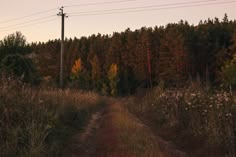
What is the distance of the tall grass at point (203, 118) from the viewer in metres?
11.3

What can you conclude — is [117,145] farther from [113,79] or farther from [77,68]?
[77,68]

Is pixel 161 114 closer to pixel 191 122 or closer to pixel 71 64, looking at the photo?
pixel 191 122

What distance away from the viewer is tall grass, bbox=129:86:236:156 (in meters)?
11.3

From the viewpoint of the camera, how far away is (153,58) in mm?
78438

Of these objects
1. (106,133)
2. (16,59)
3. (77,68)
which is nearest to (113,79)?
Answer: (77,68)

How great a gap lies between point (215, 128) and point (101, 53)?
85964 millimetres

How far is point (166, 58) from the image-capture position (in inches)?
2901

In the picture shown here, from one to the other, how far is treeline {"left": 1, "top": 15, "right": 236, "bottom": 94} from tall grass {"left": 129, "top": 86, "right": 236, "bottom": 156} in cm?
4153

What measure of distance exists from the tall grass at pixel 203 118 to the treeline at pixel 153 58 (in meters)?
41.5

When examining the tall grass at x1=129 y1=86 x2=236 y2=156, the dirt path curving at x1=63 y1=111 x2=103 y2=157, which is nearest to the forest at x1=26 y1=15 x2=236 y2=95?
the tall grass at x1=129 y1=86 x2=236 y2=156

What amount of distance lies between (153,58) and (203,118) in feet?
213

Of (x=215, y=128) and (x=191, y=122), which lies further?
(x=191, y=122)

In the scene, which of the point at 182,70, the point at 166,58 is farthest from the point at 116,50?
the point at 182,70

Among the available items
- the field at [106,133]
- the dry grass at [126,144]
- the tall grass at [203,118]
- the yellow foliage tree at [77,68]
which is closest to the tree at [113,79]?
the yellow foliage tree at [77,68]
